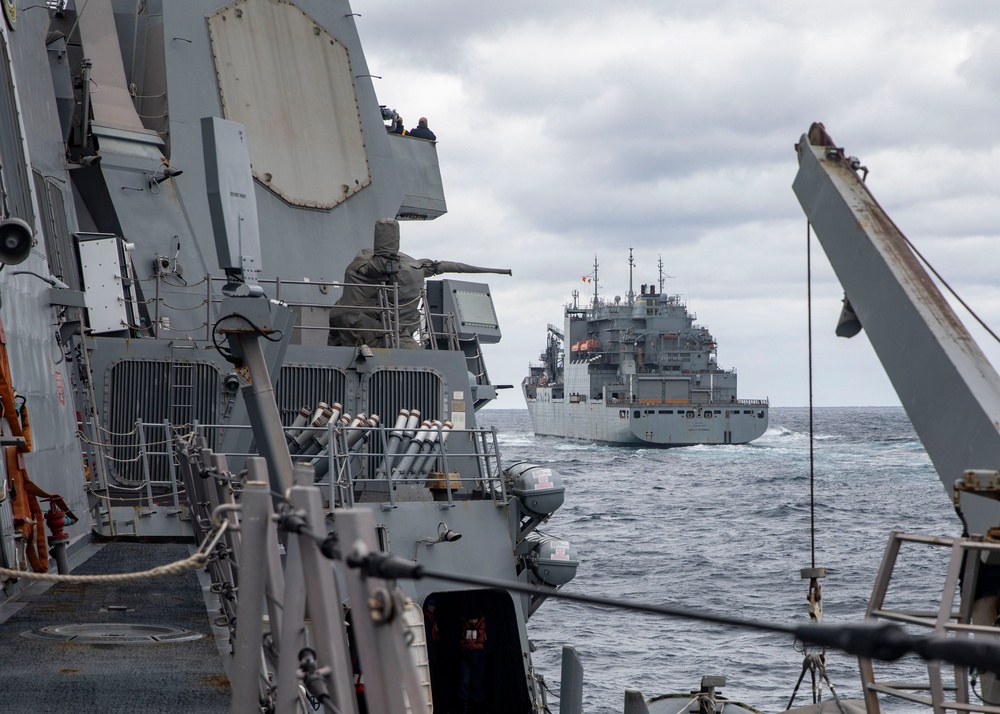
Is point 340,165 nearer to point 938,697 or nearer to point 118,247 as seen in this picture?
point 118,247

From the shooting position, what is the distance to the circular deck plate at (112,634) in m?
4.77

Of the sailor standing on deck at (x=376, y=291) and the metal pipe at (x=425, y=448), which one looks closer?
the metal pipe at (x=425, y=448)

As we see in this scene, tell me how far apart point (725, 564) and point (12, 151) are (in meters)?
18.9

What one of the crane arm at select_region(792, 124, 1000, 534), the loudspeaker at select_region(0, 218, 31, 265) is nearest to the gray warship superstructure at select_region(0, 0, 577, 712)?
the loudspeaker at select_region(0, 218, 31, 265)

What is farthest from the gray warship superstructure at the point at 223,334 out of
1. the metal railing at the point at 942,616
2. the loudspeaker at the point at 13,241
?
the metal railing at the point at 942,616

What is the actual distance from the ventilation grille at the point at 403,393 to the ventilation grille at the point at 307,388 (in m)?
0.31

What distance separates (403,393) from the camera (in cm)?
1141

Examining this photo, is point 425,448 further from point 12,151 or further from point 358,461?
point 12,151

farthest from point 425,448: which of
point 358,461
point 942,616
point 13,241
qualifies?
point 942,616

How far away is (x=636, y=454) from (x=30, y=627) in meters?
55.5

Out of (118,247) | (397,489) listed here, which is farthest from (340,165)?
(397,489)

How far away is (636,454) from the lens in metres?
59.5

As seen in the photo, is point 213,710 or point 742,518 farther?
point 742,518

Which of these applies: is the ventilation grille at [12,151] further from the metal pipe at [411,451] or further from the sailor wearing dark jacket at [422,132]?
the sailor wearing dark jacket at [422,132]
